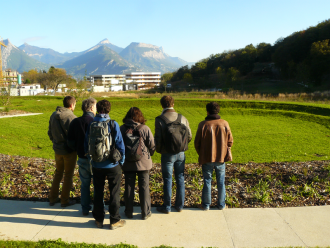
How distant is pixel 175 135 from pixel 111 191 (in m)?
1.26

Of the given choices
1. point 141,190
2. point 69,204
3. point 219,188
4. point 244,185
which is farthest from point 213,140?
point 69,204

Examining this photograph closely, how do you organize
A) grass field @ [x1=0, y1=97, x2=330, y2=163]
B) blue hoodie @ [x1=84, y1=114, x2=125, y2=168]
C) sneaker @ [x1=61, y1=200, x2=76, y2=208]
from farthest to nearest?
grass field @ [x1=0, y1=97, x2=330, y2=163]
sneaker @ [x1=61, y1=200, x2=76, y2=208]
blue hoodie @ [x1=84, y1=114, x2=125, y2=168]

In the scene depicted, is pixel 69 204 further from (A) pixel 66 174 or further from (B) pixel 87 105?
(B) pixel 87 105

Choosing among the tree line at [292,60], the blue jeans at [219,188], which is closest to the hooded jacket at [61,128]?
the blue jeans at [219,188]

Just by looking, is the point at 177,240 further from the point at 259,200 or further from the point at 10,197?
the point at 10,197

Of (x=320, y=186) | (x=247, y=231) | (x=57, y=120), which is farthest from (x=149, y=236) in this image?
(x=320, y=186)

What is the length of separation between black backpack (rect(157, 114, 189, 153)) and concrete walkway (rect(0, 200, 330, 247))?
3.55 feet

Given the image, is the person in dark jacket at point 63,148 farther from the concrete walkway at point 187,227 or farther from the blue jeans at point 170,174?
the blue jeans at point 170,174

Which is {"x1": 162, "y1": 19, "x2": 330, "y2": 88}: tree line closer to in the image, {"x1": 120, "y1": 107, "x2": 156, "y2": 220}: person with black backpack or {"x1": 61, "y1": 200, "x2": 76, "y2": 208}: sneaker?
{"x1": 120, "y1": 107, "x2": 156, "y2": 220}: person with black backpack

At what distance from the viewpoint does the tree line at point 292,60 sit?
41.5 meters

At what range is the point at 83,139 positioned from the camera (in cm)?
409

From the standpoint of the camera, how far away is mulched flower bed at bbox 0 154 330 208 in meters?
4.70

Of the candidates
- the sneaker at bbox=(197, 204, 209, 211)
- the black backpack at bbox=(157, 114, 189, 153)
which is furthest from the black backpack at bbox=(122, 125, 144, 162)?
the sneaker at bbox=(197, 204, 209, 211)

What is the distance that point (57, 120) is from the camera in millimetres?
4508
